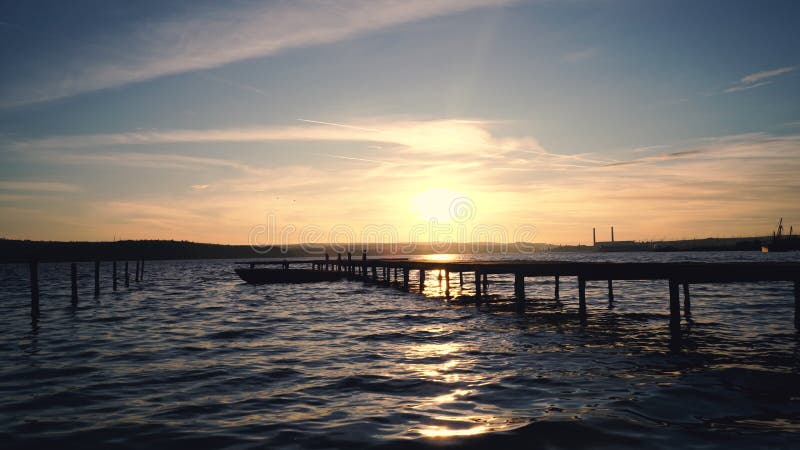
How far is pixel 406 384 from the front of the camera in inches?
400

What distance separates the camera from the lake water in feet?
23.7

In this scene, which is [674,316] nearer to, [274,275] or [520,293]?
[520,293]

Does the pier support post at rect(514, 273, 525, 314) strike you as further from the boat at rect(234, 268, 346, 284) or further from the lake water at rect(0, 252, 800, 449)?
the boat at rect(234, 268, 346, 284)

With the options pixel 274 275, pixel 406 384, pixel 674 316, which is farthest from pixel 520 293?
pixel 274 275

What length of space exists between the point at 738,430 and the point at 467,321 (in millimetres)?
13638

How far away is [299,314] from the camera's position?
78.8 ft

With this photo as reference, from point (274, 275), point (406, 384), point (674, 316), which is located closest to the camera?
point (406, 384)

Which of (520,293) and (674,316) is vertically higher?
(674,316)

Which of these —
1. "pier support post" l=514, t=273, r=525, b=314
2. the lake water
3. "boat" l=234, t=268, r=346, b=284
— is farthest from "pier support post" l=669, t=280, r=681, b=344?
"boat" l=234, t=268, r=346, b=284

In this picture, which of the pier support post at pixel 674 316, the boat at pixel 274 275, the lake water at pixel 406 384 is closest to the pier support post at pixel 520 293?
the lake water at pixel 406 384

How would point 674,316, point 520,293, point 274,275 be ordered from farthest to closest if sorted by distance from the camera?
point 274,275 → point 520,293 → point 674,316

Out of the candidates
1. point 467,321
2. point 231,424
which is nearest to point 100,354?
point 231,424

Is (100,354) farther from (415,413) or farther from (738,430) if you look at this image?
(738,430)

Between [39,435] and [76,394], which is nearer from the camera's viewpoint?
[39,435]
